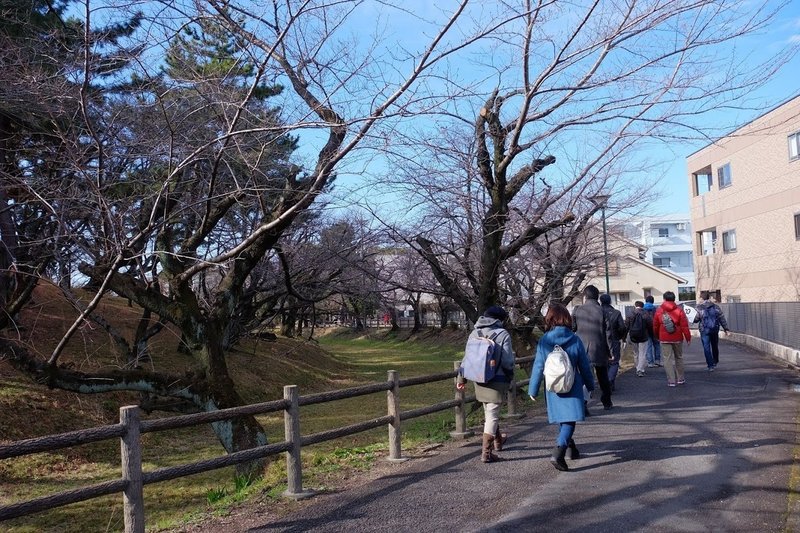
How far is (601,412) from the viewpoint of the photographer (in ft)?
34.1

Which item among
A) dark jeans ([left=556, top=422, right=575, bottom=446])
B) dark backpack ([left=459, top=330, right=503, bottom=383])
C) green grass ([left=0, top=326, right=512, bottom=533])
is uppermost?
dark backpack ([left=459, top=330, right=503, bottom=383])

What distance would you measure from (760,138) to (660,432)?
85.0ft

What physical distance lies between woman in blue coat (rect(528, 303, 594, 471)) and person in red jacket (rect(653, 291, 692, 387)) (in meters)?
6.19

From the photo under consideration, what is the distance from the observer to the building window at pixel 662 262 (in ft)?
226

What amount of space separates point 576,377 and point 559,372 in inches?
10.9

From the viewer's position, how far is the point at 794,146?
27.8 meters

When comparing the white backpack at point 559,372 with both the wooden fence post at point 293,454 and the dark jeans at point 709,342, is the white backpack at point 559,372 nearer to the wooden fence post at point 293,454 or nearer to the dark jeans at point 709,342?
the wooden fence post at point 293,454

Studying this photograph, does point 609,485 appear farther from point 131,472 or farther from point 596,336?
point 596,336

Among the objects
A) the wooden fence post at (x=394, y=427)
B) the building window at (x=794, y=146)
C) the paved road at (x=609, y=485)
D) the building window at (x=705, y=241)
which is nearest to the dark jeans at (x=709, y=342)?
the paved road at (x=609, y=485)

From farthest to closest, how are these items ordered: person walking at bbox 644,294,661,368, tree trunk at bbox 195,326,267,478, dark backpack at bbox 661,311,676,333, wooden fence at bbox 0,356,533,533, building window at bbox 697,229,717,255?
building window at bbox 697,229,717,255, person walking at bbox 644,294,661,368, dark backpack at bbox 661,311,676,333, tree trunk at bbox 195,326,267,478, wooden fence at bbox 0,356,533,533

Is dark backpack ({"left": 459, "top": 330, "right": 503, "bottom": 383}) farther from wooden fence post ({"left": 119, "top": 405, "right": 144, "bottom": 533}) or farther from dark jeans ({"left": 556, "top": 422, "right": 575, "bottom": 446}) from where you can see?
wooden fence post ({"left": 119, "top": 405, "right": 144, "bottom": 533})

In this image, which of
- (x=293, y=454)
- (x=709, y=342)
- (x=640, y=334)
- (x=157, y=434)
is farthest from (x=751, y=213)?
(x=293, y=454)

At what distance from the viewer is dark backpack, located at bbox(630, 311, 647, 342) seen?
50.3 ft

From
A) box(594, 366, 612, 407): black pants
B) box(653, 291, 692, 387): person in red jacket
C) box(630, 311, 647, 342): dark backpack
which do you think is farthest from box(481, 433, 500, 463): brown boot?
box(630, 311, 647, 342): dark backpack
